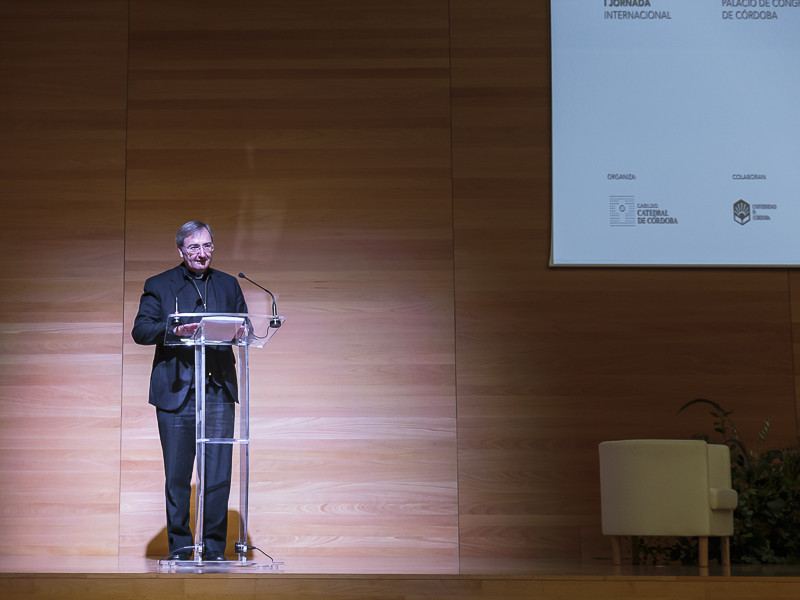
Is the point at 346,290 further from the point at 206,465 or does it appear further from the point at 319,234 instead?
the point at 206,465

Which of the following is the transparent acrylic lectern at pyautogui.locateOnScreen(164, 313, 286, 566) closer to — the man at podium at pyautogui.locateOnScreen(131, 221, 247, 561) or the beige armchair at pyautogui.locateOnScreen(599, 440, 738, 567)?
the man at podium at pyautogui.locateOnScreen(131, 221, 247, 561)

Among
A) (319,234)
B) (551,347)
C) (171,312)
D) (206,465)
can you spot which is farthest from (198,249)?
(551,347)

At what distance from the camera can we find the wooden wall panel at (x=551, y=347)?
537cm

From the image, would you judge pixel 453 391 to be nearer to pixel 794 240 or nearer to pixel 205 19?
pixel 794 240

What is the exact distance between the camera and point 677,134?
5.55 metres

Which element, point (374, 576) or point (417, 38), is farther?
point (417, 38)

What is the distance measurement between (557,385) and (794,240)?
1.49 metres

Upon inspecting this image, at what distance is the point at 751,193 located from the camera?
18.1ft

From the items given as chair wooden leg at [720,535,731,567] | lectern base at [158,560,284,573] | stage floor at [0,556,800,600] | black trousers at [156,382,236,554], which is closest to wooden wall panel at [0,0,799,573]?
chair wooden leg at [720,535,731,567]

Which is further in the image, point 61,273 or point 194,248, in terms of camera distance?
point 61,273

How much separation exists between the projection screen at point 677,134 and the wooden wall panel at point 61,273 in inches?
95.5

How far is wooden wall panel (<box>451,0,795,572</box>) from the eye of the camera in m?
5.37

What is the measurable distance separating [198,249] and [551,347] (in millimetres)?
2071

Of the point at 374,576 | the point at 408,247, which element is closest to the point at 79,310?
the point at 408,247
